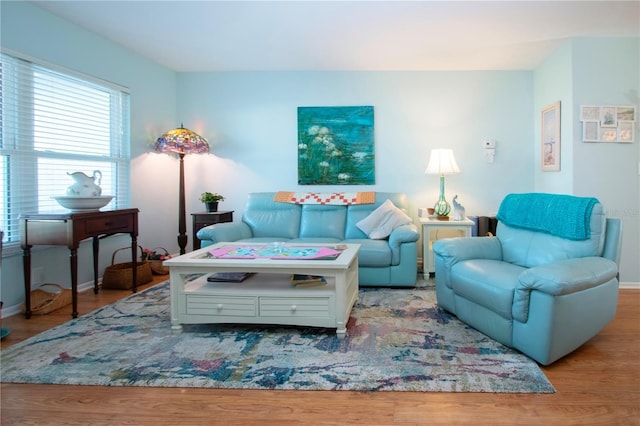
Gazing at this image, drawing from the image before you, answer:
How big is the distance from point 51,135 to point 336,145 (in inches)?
110

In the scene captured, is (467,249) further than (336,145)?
No

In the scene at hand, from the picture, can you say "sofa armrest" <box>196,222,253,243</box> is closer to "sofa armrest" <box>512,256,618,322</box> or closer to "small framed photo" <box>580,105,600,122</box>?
"sofa armrest" <box>512,256,618,322</box>

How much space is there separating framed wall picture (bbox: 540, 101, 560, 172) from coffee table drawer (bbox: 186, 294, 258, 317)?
3.31 metres

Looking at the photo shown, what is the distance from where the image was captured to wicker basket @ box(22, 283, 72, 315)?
Answer: 2770 millimetres

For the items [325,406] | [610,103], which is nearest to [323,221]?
[325,406]

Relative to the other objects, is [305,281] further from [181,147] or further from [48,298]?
[181,147]

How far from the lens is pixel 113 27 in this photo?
328 centimetres

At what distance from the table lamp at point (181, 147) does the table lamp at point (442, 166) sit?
256cm

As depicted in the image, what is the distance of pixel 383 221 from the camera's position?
3.71 metres

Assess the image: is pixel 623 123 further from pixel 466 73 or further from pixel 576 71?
pixel 466 73

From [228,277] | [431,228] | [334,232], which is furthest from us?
[334,232]

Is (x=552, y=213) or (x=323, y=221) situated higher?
(x=552, y=213)

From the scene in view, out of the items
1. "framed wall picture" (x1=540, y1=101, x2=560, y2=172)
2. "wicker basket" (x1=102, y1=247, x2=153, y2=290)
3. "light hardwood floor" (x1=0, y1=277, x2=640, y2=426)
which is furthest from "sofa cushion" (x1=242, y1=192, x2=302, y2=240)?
"framed wall picture" (x1=540, y1=101, x2=560, y2=172)

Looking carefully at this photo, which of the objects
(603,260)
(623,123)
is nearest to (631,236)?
(623,123)
